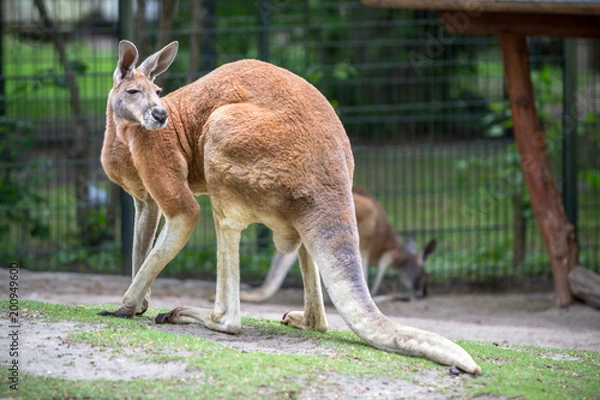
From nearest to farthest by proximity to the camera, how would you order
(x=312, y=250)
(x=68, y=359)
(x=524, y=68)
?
(x=68, y=359) < (x=312, y=250) < (x=524, y=68)

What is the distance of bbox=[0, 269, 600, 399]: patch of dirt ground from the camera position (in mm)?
3553

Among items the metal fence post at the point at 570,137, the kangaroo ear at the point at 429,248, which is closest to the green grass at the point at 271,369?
the kangaroo ear at the point at 429,248

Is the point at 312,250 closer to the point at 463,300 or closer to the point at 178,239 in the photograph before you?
the point at 178,239

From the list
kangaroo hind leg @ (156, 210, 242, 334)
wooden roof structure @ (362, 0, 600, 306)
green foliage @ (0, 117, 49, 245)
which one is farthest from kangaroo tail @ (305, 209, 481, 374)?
green foliage @ (0, 117, 49, 245)

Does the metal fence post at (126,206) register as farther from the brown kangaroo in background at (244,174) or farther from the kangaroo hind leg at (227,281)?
the kangaroo hind leg at (227,281)

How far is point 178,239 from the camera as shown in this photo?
170 inches

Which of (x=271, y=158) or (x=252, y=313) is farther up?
(x=271, y=158)

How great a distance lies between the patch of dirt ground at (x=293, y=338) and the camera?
3553mm

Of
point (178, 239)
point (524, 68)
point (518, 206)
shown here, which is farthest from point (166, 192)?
point (518, 206)

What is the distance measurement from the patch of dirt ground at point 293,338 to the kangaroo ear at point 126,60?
4.11 feet

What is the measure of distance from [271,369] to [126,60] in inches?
67.7

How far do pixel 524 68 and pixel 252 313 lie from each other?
312 centimetres

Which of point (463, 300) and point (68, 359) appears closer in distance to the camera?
point (68, 359)

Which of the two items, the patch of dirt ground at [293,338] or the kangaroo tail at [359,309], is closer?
the patch of dirt ground at [293,338]
